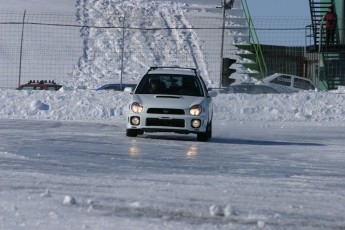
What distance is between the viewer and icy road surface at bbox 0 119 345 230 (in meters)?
6.96

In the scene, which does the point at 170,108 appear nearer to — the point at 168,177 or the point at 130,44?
the point at 168,177

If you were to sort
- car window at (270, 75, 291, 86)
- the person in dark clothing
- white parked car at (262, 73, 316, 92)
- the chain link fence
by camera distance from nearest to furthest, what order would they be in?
the chain link fence, the person in dark clothing, white parked car at (262, 73, 316, 92), car window at (270, 75, 291, 86)

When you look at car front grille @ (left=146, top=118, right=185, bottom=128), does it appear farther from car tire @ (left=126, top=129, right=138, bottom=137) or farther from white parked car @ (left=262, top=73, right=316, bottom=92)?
white parked car @ (left=262, top=73, right=316, bottom=92)

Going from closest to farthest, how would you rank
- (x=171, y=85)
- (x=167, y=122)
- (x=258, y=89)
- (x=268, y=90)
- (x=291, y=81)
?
(x=167, y=122) → (x=171, y=85) → (x=268, y=90) → (x=258, y=89) → (x=291, y=81)

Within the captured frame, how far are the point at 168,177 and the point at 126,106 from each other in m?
16.3

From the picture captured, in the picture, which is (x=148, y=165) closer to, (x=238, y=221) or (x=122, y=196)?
(x=122, y=196)

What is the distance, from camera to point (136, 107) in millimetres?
16922

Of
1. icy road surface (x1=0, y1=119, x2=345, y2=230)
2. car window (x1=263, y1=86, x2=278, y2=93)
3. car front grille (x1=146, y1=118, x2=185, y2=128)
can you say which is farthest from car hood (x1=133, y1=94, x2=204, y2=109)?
car window (x1=263, y1=86, x2=278, y2=93)

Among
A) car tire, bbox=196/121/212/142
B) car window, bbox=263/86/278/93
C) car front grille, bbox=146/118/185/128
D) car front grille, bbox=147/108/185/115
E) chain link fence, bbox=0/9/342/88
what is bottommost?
car tire, bbox=196/121/212/142

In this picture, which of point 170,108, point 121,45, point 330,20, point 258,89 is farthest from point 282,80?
point 170,108

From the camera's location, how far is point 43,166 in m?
10.8

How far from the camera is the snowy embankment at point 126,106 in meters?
25.5

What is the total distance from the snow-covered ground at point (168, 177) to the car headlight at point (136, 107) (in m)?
0.52

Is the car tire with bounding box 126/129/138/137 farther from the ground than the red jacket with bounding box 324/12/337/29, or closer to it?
closer to it
